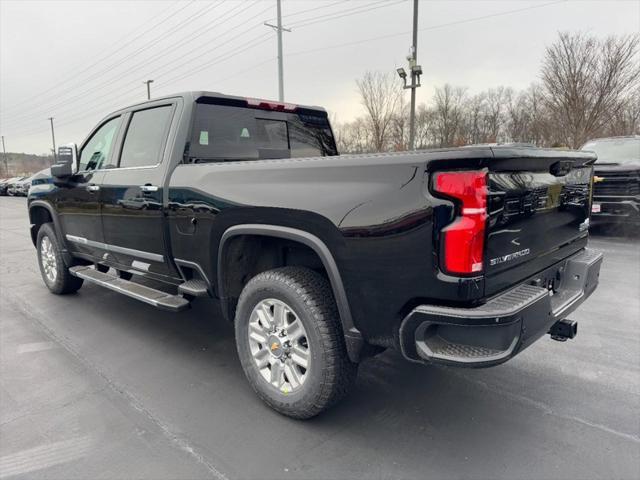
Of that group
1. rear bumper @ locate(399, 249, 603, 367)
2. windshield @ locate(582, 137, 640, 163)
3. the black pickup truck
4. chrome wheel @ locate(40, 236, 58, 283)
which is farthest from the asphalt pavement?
windshield @ locate(582, 137, 640, 163)

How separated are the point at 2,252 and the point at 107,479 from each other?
8.31m

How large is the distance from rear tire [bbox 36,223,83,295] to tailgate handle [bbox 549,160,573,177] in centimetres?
501

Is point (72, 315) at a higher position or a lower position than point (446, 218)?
lower

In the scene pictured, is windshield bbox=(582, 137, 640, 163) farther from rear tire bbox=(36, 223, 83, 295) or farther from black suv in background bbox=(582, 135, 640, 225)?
rear tire bbox=(36, 223, 83, 295)

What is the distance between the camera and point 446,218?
6.57ft

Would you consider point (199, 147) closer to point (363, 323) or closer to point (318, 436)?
point (363, 323)

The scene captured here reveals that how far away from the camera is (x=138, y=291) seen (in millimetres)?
3854

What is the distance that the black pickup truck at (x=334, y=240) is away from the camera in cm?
204

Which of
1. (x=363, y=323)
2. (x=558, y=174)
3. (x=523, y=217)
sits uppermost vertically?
(x=558, y=174)

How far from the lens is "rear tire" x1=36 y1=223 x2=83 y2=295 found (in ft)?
17.1

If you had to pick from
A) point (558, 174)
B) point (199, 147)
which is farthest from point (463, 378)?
point (199, 147)

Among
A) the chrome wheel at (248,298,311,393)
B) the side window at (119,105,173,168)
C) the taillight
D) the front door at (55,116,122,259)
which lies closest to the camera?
the taillight

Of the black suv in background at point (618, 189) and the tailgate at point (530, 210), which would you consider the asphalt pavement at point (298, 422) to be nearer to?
the tailgate at point (530, 210)

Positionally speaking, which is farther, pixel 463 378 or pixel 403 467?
pixel 463 378
